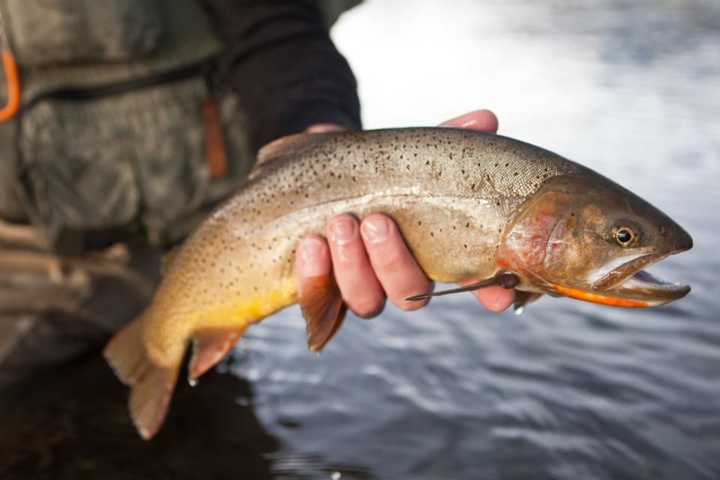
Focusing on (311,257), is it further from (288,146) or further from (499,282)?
(499,282)

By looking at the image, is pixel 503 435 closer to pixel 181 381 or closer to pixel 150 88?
pixel 181 381

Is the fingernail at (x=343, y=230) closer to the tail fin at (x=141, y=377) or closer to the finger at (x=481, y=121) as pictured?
the finger at (x=481, y=121)

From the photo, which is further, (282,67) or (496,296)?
(282,67)

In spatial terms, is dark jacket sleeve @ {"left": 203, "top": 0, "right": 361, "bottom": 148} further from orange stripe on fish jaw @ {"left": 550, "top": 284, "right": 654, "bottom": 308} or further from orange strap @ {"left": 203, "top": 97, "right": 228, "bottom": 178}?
orange stripe on fish jaw @ {"left": 550, "top": 284, "right": 654, "bottom": 308}

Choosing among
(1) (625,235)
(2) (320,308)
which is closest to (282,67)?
(2) (320,308)

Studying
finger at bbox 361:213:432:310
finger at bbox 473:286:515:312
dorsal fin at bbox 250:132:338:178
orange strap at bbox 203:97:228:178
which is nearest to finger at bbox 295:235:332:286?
finger at bbox 361:213:432:310

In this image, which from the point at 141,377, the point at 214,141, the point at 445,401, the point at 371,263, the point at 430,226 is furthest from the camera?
the point at 214,141

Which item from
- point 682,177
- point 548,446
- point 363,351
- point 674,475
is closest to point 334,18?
point 363,351
